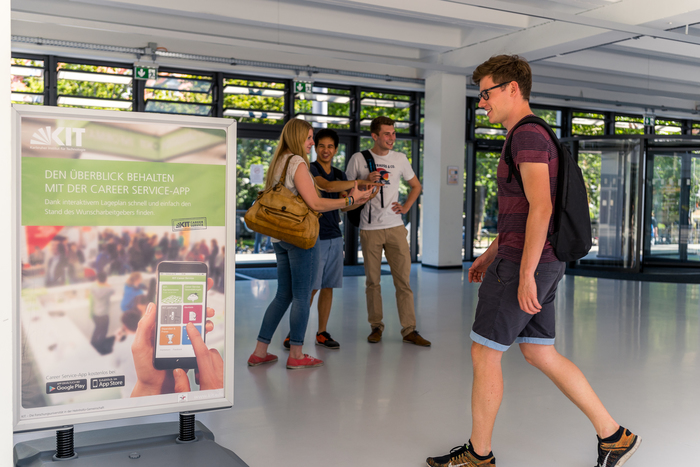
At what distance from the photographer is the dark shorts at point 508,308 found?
7.02ft

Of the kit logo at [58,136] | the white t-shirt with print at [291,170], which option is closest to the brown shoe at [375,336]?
the white t-shirt with print at [291,170]

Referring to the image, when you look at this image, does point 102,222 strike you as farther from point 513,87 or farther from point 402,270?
point 402,270

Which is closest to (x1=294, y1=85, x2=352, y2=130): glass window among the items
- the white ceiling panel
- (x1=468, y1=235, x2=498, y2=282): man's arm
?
the white ceiling panel

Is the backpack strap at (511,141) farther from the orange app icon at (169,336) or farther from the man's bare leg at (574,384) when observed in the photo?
the orange app icon at (169,336)

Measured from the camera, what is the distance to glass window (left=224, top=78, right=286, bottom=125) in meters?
8.99

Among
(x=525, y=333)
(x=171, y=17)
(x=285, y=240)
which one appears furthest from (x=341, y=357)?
(x=171, y=17)

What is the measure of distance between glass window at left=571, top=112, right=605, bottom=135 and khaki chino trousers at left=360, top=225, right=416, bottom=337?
8.67m

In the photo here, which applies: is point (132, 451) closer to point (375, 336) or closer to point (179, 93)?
point (375, 336)

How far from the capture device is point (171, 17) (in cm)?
770

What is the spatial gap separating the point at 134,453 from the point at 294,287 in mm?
1548

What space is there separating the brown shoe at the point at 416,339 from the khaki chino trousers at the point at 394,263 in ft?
0.09

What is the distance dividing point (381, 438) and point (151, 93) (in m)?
7.19

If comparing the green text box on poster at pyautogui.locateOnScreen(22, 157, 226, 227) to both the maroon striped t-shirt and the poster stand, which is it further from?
the maroon striped t-shirt

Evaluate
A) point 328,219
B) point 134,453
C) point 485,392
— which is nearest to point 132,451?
point 134,453
